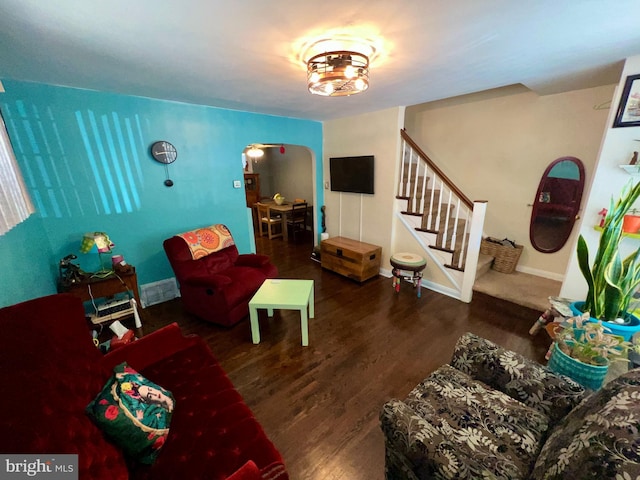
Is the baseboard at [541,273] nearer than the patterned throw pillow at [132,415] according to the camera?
No

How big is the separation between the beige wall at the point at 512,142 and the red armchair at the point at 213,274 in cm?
338

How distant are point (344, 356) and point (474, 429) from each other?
1.20m

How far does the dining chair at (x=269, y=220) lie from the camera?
5.79 m

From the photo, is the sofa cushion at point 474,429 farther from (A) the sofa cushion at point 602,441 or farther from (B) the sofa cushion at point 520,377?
(A) the sofa cushion at point 602,441

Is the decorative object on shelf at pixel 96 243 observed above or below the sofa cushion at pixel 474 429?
above

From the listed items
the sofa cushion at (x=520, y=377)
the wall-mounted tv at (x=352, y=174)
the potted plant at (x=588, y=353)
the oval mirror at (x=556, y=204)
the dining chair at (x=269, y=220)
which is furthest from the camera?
the dining chair at (x=269, y=220)

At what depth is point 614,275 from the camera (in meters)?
1.76

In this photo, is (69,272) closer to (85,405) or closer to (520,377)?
(85,405)

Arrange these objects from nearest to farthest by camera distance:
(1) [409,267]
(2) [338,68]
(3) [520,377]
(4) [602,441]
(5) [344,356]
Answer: (4) [602,441] → (3) [520,377] → (2) [338,68] → (5) [344,356] → (1) [409,267]

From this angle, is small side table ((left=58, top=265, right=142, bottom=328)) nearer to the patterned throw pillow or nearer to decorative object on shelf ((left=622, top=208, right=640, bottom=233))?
the patterned throw pillow

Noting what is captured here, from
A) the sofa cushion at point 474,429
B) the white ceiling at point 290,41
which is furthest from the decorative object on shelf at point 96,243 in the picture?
the sofa cushion at point 474,429

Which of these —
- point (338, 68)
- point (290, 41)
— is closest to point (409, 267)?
point (338, 68)

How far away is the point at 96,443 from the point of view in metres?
0.88

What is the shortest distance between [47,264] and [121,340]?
1.30m
